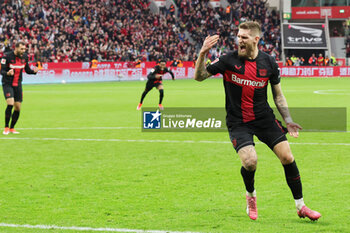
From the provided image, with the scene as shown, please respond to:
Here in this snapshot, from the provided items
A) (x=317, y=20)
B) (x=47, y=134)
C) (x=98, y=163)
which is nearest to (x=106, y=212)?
(x=98, y=163)

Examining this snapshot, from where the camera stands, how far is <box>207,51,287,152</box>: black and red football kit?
21.7 ft

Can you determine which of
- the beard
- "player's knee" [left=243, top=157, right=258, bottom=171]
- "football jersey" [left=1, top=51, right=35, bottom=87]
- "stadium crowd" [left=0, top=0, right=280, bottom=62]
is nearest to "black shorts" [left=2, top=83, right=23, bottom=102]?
"football jersey" [left=1, top=51, right=35, bottom=87]

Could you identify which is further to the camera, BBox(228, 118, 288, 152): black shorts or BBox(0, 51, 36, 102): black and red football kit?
BBox(0, 51, 36, 102): black and red football kit

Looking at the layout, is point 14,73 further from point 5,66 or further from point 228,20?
point 228,20

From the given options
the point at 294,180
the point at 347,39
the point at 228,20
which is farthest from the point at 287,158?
the point at 347,39

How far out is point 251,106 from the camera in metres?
6.70

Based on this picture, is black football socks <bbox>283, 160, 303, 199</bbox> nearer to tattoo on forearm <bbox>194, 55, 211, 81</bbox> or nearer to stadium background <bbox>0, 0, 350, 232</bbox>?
stadium background <bbox>0, 0, 350, 232</bbox>

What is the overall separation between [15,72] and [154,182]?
23.5 ft

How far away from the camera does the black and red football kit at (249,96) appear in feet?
21.7

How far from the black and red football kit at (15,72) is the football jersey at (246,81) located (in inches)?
346

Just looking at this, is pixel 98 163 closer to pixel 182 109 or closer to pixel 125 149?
pixel 125 149

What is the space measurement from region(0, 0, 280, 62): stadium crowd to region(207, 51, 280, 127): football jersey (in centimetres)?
3180

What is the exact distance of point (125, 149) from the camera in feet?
40.5

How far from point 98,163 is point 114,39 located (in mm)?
39390
